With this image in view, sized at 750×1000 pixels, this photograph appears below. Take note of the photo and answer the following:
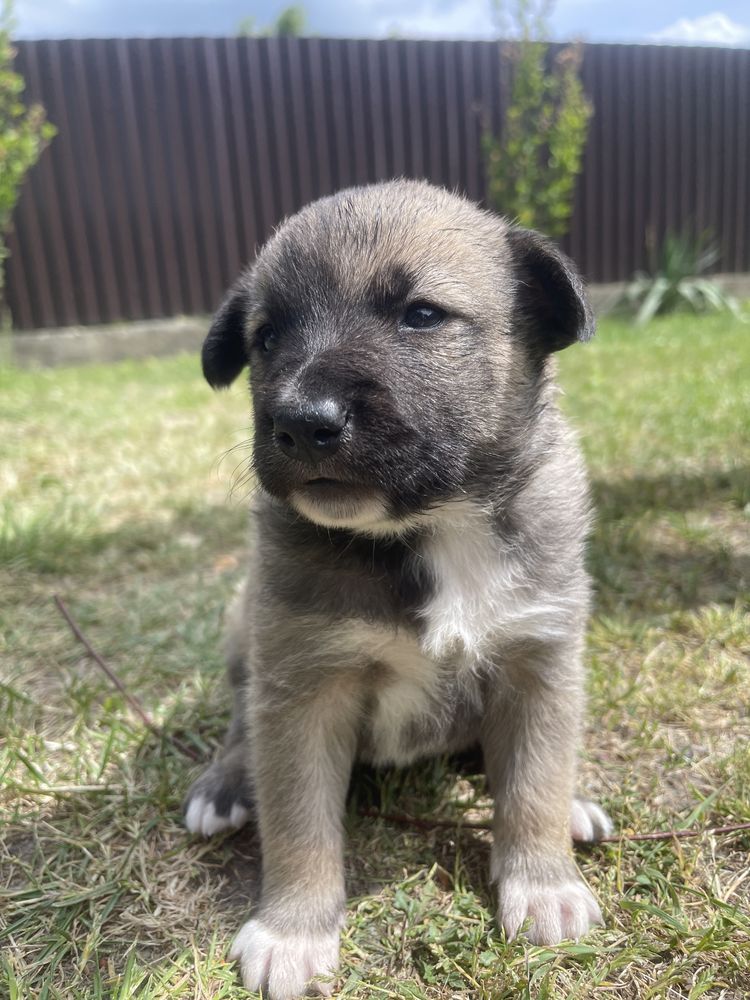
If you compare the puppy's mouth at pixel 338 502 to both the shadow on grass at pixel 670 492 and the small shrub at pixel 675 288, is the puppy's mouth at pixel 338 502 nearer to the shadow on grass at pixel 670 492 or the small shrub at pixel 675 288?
the shadow on grass at pixel 670 492

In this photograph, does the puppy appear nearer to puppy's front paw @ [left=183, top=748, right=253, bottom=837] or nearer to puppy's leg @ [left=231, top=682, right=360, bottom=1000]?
puppy's leg @ [left=231, top=682, right=360, bottom=1000]

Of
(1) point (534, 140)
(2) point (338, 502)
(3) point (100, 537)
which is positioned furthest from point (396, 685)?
(1) point (534, 140)

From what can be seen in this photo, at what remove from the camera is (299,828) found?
171 cm

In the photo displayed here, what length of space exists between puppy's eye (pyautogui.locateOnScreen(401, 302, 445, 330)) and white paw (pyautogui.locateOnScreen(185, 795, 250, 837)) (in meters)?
1.32

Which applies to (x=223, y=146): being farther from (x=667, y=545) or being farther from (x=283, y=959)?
(x=283, y=959)

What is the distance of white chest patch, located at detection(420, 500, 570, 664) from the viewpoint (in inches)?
67.1

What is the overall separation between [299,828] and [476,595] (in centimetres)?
67

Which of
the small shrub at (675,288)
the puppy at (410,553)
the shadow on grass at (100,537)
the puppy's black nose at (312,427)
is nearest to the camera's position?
the puppy's black nose at (312,427)

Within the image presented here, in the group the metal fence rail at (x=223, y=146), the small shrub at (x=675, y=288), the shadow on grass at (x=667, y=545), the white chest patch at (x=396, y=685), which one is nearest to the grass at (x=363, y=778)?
the shadow on grass at (x=667, y=545)

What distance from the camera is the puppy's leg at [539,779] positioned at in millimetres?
1758

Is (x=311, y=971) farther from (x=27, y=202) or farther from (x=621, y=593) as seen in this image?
(x=27, y=202)

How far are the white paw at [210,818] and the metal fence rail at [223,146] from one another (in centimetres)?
855

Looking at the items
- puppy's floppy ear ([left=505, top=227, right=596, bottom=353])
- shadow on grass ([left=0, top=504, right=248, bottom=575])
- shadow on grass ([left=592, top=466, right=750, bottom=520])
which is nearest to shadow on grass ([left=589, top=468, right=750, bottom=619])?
shadow on grass ([left=592, top=466, right=750, bottom=520])

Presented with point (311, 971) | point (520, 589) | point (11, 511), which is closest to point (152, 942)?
point (311, 971)
